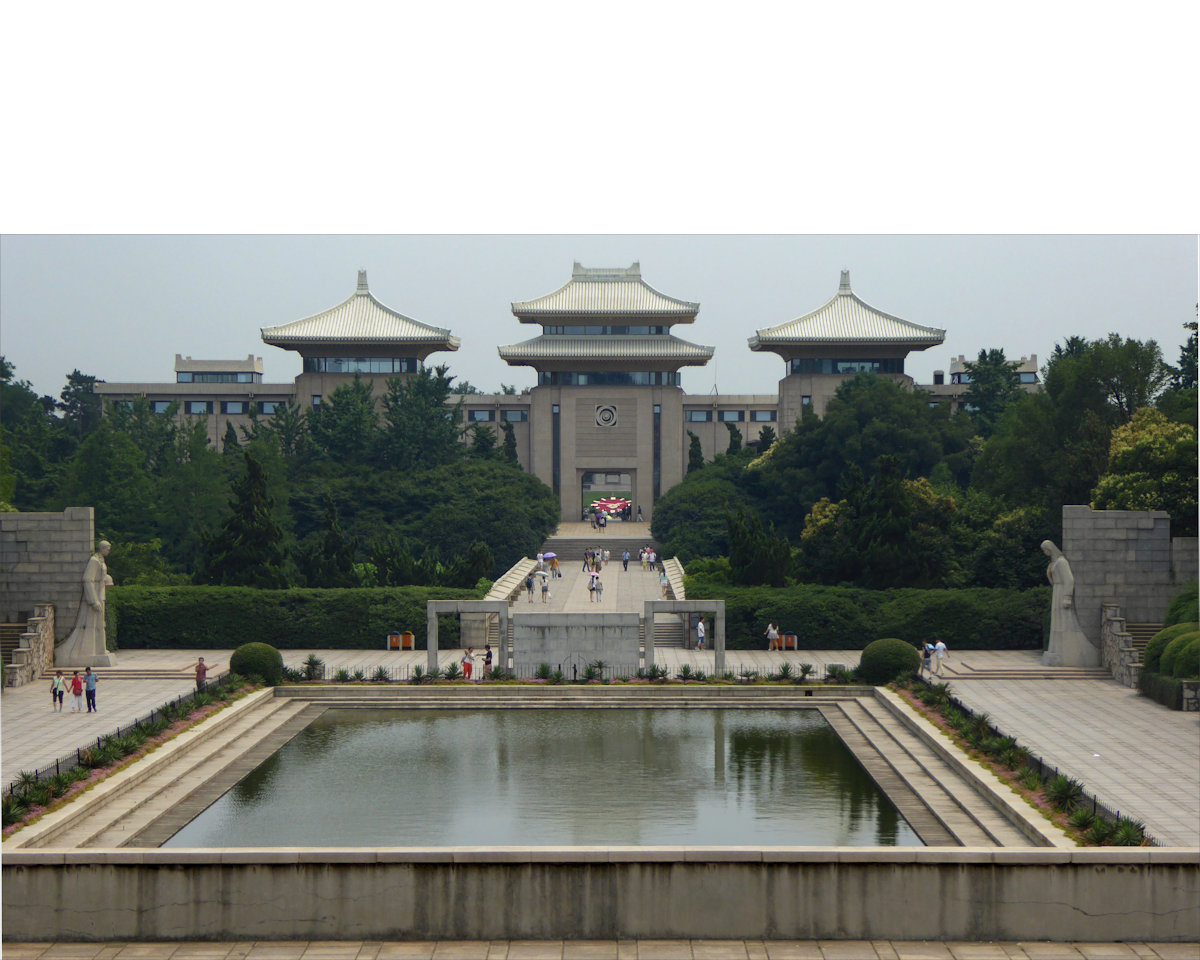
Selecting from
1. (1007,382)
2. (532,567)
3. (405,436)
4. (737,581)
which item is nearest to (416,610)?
(737,581)

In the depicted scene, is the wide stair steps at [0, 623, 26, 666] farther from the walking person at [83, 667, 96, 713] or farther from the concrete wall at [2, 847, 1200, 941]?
the concrete wall at [2, 847, 1200, 941]

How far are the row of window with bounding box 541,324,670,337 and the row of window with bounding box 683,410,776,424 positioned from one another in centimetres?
728

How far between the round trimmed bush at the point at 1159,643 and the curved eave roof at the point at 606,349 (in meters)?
33.8

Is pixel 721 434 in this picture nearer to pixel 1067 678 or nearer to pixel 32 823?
pixel 1067 678

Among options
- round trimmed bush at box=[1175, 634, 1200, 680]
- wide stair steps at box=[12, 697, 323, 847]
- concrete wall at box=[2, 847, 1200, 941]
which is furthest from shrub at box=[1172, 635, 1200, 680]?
wide stair steps at box=[12, 697, 323, 847]

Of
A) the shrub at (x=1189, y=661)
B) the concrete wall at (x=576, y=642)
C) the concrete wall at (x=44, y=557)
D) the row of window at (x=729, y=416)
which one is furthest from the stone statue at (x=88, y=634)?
the row of window at (x=729, y=416)

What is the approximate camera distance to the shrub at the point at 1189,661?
23062 millimetres

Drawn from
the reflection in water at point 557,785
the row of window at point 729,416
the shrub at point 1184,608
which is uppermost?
the row of window at point 729,416

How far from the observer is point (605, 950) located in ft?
39.2

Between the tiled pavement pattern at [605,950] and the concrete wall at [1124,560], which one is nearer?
the tiled pavement pattern at [605,950]

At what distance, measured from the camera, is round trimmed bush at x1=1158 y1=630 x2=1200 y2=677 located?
77.1ft

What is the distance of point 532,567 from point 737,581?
1230 cm

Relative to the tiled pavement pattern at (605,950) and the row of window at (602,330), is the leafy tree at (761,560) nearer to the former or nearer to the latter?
the tiled pavement pattern at (605,950)

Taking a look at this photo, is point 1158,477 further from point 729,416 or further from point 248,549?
point 729,416
